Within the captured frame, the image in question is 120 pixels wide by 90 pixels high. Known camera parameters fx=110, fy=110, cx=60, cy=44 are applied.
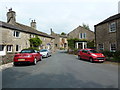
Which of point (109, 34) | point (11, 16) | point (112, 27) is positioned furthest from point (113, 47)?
point (11, 16)

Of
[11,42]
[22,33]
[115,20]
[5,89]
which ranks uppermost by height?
[115,20]

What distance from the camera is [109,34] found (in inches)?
739

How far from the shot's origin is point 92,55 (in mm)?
13258

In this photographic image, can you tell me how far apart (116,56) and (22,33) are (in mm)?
18050

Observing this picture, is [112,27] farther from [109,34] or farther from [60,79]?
[60,79]

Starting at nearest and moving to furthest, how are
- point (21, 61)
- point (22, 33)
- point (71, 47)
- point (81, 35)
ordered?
point (21, 61), point (22, 33), point (71, 47), point (81, 35)

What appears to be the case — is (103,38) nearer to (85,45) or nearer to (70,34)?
(85,45)

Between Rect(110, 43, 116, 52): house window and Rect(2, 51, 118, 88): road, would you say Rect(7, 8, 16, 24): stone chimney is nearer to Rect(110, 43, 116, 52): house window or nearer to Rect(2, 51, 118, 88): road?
Rect(2, 51, 118, 88): road

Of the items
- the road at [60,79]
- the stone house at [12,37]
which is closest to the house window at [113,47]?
the road at [60,79]

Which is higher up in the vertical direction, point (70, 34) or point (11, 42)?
point (70, 34)

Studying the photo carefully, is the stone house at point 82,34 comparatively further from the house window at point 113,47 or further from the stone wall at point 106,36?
the house window at point 113,47

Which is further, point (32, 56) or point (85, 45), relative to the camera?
point (85, 45)

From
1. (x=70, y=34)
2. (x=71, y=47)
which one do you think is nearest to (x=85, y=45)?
(x=71, y=47)

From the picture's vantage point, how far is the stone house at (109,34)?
56.5 feet
